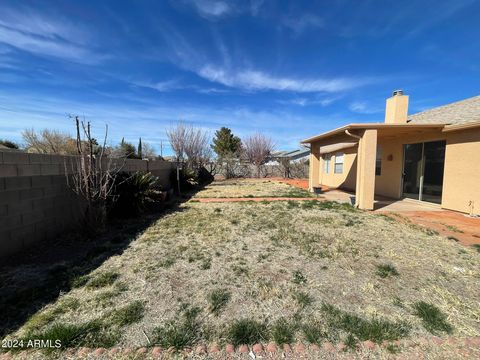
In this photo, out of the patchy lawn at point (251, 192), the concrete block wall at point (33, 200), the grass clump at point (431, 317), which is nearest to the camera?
the grass clump at point (431, 317)

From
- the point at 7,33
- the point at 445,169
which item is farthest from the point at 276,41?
the point at 7,33

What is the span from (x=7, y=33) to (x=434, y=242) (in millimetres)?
11062

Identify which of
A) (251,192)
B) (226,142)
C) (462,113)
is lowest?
(251,192)

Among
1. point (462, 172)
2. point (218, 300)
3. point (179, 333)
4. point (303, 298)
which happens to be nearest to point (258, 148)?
point (462, 172)

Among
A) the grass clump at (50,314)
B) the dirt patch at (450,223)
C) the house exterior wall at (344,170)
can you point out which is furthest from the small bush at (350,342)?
the house exterior wall at (344,170)

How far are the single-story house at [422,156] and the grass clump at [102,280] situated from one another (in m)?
7.68

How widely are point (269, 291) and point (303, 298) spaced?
43 cm

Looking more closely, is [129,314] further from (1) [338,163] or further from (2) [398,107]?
(1) [338,163]

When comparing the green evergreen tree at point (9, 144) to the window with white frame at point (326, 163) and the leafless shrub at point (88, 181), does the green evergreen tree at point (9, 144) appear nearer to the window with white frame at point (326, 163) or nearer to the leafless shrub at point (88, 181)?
the leafless shrub at point (88, 181)

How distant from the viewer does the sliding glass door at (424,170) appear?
824 cm

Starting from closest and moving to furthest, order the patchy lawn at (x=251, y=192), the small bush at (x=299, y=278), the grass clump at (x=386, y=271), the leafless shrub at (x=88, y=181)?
the small bush at (x=299, y=278), the grass clump at (x=386, y=271), the leafless shrub at (x=88, y=181), the patchy lawn at (x=251, y=192)

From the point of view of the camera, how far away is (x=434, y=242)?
4.85 meters

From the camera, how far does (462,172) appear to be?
Answer: 7.29m

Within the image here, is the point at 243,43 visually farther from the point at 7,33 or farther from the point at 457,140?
the point at 457,140
